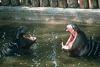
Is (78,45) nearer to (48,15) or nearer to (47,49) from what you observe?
(47,49)

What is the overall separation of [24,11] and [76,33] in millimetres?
3840

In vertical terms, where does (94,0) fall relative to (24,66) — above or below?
above

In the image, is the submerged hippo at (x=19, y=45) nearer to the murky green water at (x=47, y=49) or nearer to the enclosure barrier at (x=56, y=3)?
the murky green water at (x=47, y=49)

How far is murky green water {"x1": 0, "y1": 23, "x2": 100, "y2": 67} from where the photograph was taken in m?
9.31

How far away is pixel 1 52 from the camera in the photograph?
988cm

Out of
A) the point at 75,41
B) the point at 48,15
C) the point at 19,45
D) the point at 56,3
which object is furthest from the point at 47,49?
the point at 56,3

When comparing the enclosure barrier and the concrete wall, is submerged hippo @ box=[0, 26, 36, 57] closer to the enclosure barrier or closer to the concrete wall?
the concrete wall

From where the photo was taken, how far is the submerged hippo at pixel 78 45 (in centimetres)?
963

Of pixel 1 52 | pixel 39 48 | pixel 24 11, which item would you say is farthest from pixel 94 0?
pixel 1 52

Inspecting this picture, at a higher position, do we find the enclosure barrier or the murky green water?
the enclosure barrier

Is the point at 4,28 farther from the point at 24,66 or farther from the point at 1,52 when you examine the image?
the point at 24,66

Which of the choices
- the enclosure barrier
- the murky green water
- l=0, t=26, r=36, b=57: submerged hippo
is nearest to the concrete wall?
the enclosure barrier

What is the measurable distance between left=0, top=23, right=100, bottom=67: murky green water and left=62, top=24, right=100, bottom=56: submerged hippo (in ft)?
0.72

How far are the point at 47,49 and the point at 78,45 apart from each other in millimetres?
952
